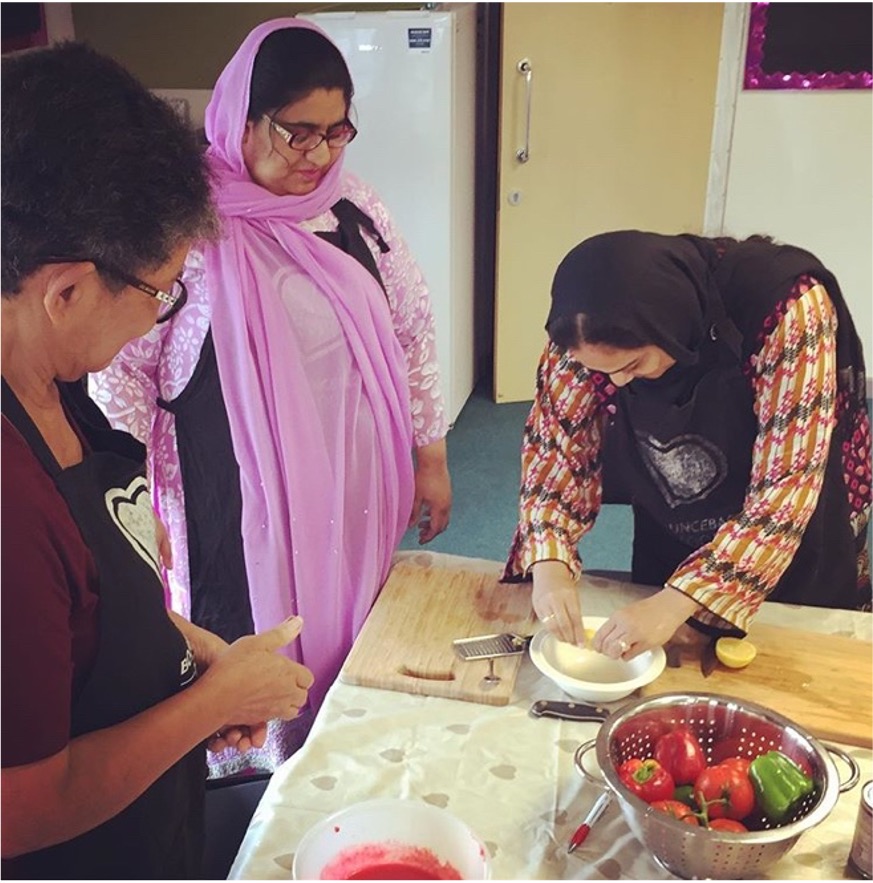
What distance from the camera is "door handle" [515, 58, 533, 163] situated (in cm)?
336

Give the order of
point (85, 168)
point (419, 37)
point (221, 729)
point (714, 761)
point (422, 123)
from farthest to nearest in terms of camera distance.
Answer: point (422, 123) → point (419, 37) → point (221, 729) → point (714, 761) → point (85, 168)

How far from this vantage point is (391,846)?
83 cm

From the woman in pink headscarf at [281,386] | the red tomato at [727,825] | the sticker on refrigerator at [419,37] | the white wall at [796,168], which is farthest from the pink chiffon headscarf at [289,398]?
the white wall at [796,168]

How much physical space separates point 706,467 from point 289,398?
61 centimetres

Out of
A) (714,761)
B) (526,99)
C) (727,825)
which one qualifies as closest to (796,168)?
(526,99)

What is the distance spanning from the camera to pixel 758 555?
1120mm

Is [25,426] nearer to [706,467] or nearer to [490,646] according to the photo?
[490,646]

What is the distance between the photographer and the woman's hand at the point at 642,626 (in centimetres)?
107

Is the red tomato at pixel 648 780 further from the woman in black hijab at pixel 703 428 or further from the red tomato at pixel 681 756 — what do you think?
the woman in black hijab at pixel 703 428

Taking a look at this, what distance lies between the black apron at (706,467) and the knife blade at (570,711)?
0.76ft

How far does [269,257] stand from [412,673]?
678mm

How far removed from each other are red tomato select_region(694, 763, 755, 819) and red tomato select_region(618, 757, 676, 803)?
29 mm

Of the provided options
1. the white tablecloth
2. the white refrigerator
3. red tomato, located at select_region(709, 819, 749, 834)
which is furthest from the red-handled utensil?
the white refrigerator

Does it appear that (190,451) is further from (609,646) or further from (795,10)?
(795,10)
